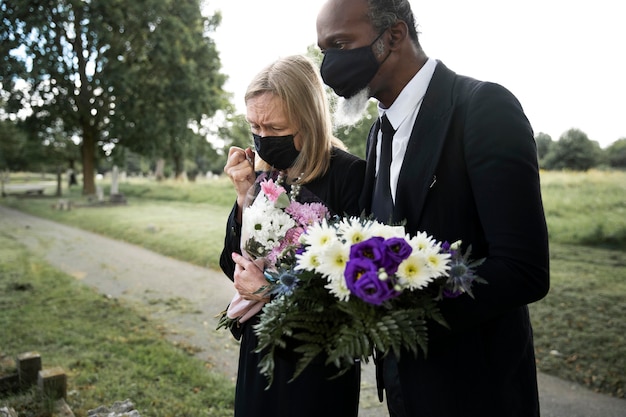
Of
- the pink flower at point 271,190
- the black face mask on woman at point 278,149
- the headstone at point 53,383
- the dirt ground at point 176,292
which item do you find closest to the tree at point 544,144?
the dirt ground at point 176,292

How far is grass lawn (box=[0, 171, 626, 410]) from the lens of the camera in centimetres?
527

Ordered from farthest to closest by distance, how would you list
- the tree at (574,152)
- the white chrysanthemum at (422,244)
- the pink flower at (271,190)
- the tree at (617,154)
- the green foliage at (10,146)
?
the green foliage at (10,146), the tree at (574,152), the tree at (617,154), the pink flower at (271,190), the white chrysanthemum at (422,244)

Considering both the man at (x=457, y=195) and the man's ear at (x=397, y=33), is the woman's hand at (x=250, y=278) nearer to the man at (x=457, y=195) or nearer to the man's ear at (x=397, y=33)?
the man at (x=457, y=195)

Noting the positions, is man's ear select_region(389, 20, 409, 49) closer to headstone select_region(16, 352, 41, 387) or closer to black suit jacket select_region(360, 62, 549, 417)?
black suit jacket select_region(360, 62, 549, 417)

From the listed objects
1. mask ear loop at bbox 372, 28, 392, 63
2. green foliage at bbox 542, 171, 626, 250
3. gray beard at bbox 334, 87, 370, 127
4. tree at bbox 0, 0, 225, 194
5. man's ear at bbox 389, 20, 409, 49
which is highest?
tree at bbox 0, 0, 225, 194

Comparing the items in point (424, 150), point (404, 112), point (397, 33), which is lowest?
point (424, 150)

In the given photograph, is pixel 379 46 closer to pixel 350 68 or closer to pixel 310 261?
pixel 350 68

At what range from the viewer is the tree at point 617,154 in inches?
440

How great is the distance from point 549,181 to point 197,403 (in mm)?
10595

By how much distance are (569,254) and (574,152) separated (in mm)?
3838

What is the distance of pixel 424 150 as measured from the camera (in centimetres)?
165

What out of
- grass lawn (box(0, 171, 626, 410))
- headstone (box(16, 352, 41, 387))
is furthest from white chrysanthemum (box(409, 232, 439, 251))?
headstone (box(16, 352, 41, 387))

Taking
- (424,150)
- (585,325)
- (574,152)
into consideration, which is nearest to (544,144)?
(574,152)

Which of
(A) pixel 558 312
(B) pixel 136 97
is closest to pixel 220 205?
(B) pixel 136 97
